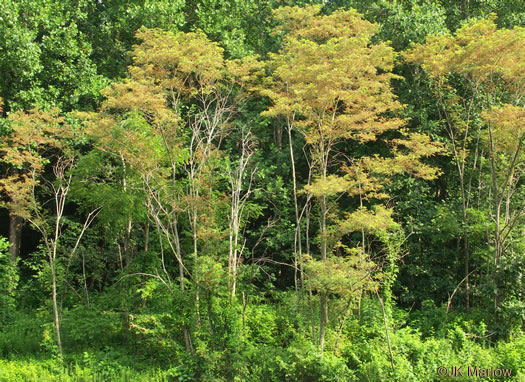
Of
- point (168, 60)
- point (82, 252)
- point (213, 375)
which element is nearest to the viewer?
point (213, 375)

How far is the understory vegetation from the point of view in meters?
8.38

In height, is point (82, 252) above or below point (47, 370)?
above

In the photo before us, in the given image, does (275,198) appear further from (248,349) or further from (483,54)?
(483,54)

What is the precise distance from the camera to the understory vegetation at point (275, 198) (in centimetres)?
838

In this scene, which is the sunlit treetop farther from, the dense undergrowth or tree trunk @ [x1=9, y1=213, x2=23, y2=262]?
tree trunk @ [x1=9, y1=213, x2=23, y2=262]

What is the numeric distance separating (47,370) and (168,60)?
236 inches

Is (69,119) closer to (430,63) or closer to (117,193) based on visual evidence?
(117,193)

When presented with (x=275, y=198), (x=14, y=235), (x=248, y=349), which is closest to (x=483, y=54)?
(x=275, y=198)

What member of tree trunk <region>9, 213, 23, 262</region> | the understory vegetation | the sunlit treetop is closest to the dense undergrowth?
the understory vegetation

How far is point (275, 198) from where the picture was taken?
→ 40.4 feet

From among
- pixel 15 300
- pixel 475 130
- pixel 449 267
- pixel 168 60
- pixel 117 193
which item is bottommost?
pixel 15 300

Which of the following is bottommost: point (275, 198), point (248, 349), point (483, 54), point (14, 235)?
point (248, 349)

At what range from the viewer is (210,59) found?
9.63m

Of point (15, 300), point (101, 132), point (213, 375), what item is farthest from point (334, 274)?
point (15, 300)
